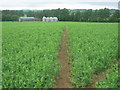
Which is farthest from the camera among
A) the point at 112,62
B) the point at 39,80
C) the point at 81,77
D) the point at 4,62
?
the point at 112,62

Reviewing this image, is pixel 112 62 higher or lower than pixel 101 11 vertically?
lower

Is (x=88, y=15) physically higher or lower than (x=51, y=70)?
higher

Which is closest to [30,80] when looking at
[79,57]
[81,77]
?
[81,77]

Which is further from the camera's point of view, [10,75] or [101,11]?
[101,11]

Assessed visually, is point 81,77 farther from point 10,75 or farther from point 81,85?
point 10,75

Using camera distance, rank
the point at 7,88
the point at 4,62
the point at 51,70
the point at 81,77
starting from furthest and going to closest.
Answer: the point at 4,62
the point at 51,70
the point at 81,77
the point at 7,88

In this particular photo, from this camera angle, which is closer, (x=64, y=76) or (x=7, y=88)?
(x=7, y=88)

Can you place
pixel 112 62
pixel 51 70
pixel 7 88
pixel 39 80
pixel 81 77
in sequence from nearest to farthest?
pixel 7 88 → pixel 39 80 → pixel 81 77 → pixel 51 70 → pixel 112 62

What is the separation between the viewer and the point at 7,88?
6.27m

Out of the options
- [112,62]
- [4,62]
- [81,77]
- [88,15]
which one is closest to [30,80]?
[81,77]

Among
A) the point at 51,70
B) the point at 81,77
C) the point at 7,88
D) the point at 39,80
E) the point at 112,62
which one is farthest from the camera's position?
the point at 112,62

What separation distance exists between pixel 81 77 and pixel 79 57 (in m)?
3.02

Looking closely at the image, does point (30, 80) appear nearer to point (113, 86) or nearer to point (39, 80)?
point (39, 80)

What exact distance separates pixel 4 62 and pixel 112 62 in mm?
5507
